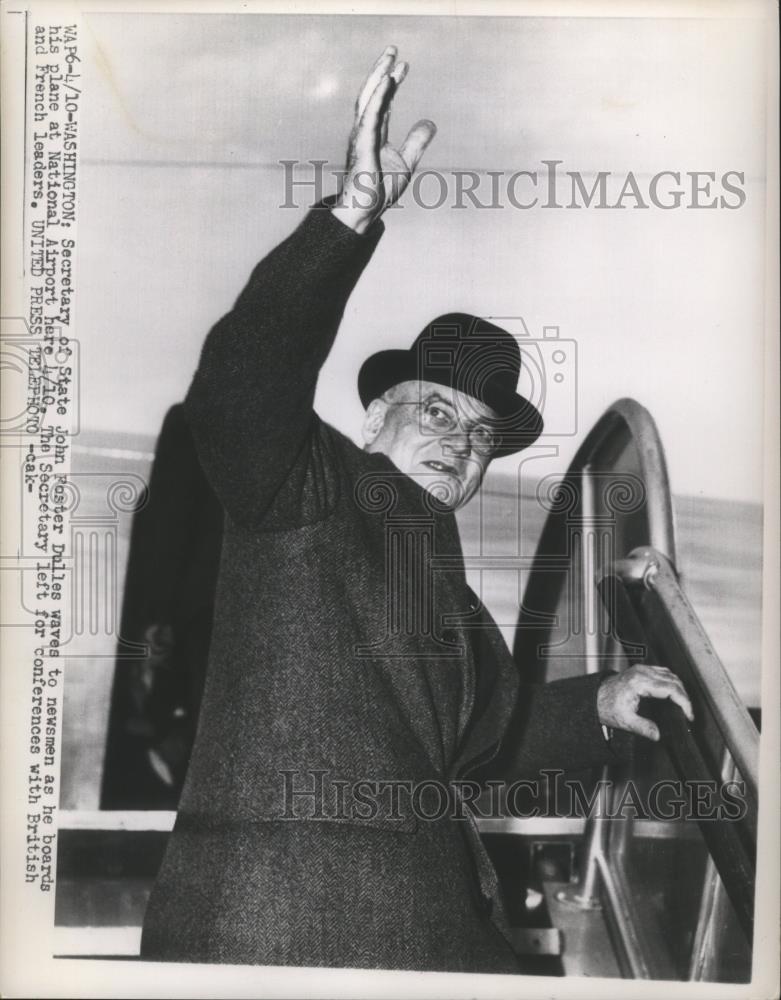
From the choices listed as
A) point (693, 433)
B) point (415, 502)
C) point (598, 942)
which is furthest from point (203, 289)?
point (598, 942)

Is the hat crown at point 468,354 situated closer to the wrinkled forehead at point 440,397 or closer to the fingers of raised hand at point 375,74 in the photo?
the wrinkled forehead at point 440,397

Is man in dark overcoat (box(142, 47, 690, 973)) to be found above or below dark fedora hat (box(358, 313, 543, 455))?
below

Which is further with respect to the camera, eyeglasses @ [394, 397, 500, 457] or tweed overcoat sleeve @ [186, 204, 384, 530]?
eyeglasses @ [394, 397, 500, 457]

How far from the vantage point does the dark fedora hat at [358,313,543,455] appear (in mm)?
1150

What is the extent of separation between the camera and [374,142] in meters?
1.14

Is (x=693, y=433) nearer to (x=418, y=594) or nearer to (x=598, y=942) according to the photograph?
(x=418, y=594)

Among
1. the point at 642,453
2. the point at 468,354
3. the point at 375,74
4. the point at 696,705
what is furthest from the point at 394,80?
the point at 696,705

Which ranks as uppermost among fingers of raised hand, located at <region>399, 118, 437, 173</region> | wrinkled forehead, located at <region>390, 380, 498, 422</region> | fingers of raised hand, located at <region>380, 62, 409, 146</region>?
fingers of raised hand, located at <region>380, 62, 409, 146</region>

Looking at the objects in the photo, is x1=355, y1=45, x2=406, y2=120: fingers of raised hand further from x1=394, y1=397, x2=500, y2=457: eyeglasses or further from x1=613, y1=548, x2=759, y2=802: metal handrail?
x1=613, y1=548, x2=759, y2=802: metal handrail

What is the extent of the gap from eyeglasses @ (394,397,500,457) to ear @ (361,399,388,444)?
0.12ft

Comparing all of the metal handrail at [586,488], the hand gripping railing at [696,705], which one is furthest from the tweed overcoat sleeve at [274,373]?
the hand gripping railing at [696,705]

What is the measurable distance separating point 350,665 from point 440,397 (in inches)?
13.0

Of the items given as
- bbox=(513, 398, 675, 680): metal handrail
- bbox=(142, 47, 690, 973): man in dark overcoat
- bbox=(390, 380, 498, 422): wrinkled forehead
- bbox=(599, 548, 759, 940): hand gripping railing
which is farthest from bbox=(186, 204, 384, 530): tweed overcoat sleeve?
bbox=(599, 548, 759, 940): hand gripping railing

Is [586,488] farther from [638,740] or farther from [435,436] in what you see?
[638,740]
